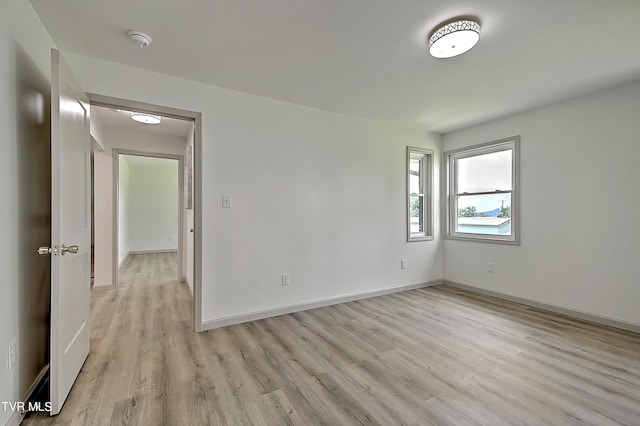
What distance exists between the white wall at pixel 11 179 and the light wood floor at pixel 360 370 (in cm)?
46

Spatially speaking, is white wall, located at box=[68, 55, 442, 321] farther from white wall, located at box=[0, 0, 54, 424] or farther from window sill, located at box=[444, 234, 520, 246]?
white wall, located at box=[0, 0, 54, 424]

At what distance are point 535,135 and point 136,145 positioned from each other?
543 centimetres

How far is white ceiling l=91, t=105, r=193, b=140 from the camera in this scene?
3.61 m

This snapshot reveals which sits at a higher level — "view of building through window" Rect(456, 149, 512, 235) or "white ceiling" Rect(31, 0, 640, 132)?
"white ceiling" Rect(31, 0, 640, 132)

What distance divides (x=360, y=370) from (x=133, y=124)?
14.0 ft

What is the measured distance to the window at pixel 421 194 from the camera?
14.7ft

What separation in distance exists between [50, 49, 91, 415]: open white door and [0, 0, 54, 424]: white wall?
155 millimetres

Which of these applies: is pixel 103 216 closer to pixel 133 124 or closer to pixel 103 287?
pixel 103 287

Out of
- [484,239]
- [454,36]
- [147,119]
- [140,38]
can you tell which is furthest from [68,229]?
[484,239]

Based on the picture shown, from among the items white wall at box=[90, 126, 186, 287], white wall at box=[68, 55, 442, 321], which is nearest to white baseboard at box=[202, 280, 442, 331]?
white wall at box=[68, 55, 442, 321]

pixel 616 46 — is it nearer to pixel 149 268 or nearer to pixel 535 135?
pixel 535 135

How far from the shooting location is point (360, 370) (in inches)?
82.0

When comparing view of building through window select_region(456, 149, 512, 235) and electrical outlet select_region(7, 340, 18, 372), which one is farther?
view of building through window select_region(456, 149, 512, 235)

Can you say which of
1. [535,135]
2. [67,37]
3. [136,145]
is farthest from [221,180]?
[535,135]
